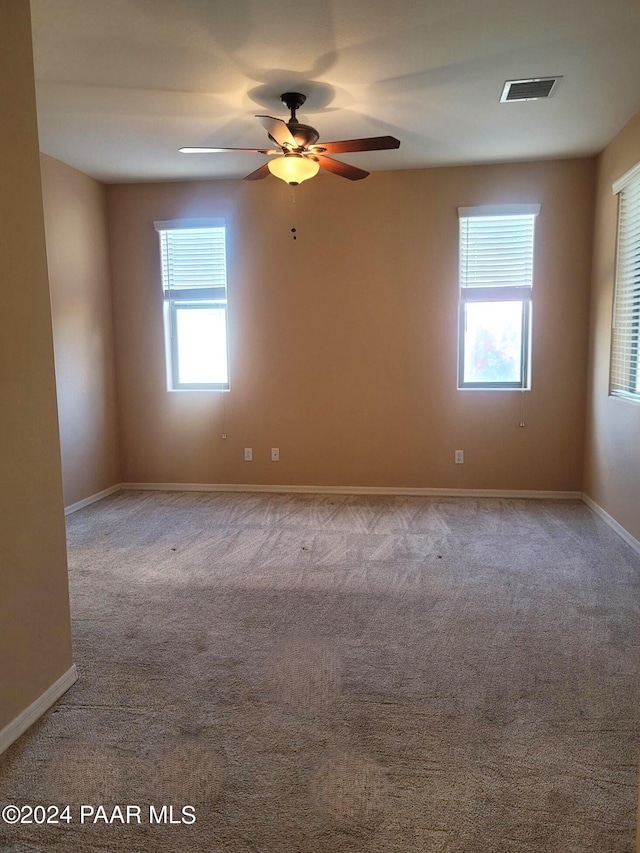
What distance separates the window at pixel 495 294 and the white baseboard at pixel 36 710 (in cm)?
377

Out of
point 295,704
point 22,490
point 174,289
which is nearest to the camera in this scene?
point 22,490

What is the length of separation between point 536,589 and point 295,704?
1596mm

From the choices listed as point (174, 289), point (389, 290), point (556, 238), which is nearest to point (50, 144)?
point (174, 289)

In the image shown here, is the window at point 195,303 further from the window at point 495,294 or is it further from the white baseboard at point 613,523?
the white baseboard at point 613,523

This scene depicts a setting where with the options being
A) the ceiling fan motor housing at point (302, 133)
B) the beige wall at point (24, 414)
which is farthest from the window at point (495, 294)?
the beige wall at point (24, 414)

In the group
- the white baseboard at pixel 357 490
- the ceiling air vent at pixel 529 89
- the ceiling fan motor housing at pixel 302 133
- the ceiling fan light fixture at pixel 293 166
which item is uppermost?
the ceiling air vent at pixel 529 89

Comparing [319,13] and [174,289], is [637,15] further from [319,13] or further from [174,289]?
[174,289]

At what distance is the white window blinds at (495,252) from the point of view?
14.9 ft

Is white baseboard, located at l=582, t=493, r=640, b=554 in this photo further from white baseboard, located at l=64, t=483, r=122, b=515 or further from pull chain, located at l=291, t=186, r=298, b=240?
white baseboard, located at l=64, t=483, r=122, b=515

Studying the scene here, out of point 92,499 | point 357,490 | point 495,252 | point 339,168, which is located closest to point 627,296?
point 495,252

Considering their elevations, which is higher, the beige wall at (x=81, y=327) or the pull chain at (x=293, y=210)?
the pull chain at (x=293, y=210)

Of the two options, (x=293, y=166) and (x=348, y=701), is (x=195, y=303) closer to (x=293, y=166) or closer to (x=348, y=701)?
(x=293, y=166)

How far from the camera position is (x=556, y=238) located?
4488mm

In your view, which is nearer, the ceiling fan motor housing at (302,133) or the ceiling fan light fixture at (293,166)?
the ceiling fan motor housing at (302,133)
